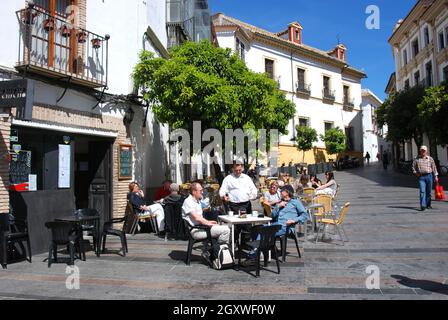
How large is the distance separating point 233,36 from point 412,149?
739 inches

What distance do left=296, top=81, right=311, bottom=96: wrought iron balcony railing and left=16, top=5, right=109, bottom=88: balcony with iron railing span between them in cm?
2595

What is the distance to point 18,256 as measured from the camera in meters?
6.90

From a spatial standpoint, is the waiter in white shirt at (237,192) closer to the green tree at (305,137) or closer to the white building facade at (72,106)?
the white building facade at (72,106)

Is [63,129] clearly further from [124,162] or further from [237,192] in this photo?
[237,192]

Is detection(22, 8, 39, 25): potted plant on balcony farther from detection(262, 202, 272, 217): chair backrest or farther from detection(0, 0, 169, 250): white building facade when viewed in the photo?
detection(262, 202, 272, 217): chair backrest

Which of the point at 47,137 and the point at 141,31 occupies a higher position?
the point at 141,31

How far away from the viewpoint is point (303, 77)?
3500cm

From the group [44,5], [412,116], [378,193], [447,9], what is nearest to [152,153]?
[44,5]

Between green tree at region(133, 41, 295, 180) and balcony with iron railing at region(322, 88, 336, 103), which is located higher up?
balcony with iron railing at region(322, 88, 336, 103)

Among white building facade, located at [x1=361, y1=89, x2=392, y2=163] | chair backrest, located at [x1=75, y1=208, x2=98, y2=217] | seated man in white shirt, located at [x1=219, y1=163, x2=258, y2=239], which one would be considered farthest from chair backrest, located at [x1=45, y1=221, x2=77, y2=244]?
white building facade, located at [x1=361, y1=89, x2=392, y2=163]

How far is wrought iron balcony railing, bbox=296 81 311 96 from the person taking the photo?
1328 inches

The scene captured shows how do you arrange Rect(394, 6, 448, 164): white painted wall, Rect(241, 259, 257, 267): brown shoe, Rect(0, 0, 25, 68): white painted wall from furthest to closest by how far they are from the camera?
Rect(394, 6, 448, 164): white painted wall, Rect(0, 0, 25, 68): white painted wall, Rect(241, 259, 257, 267): brown shoe

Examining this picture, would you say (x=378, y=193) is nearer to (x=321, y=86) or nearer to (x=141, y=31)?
(x=141, y=31)

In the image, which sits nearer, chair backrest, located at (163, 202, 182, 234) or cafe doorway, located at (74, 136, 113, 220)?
chair backrest, located at (163, 202, 182, 234)
